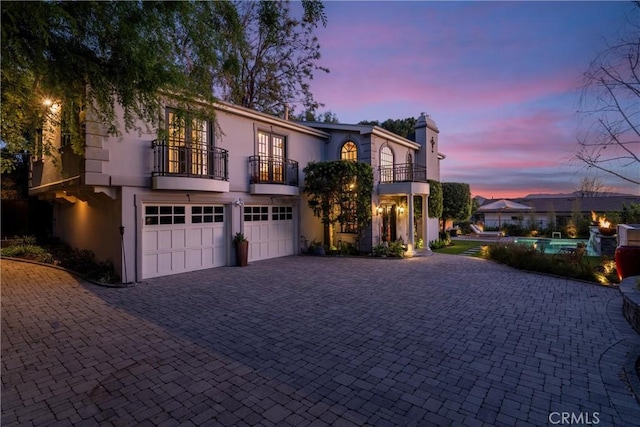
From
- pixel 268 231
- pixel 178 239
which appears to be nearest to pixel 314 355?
pixel 178 239

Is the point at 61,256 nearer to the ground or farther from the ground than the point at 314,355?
farther from the ground

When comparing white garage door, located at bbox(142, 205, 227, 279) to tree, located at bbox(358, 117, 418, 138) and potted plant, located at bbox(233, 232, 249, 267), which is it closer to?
potted plant, located at bbox(233, 232, 249, 267)

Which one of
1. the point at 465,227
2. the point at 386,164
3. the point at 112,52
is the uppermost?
the point at 112,52

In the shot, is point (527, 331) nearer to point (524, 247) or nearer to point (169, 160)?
point (524, 247)

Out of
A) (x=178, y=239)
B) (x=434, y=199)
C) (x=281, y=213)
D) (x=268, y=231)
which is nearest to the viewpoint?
(x=178, y=239)

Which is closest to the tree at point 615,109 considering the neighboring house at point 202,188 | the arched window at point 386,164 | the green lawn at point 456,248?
the neighboring house at point 202,188

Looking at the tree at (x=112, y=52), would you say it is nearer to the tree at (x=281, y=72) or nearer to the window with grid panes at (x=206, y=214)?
the window with grid panes at (x=206, y=214)

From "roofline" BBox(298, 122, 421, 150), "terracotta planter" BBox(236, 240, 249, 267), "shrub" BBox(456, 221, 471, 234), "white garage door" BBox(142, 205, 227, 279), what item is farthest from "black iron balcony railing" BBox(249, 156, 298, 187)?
"shrub" BBox(456, 221, 471, 234)

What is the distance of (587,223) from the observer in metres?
23.7

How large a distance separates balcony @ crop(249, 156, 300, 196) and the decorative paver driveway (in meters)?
4.99

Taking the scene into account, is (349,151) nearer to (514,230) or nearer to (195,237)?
(195,237)

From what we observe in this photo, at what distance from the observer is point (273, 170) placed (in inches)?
532

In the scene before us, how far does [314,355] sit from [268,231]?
9.43 metres

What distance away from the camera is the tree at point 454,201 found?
21.7 m
